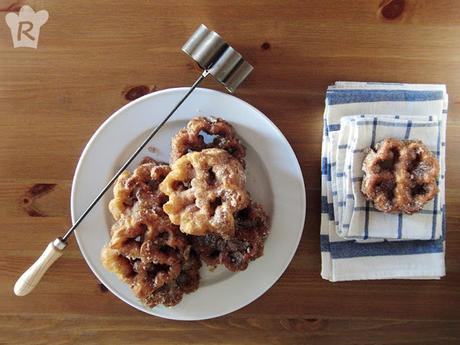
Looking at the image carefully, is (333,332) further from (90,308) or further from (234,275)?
(90,308)

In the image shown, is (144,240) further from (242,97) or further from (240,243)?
(242,97)

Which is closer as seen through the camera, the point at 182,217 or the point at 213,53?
the point at 182,217

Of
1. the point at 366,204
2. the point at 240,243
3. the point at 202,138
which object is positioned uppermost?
the point at 202,138

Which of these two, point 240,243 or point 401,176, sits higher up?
point 401,176

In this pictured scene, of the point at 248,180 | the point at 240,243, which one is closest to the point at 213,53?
the point at 248,180

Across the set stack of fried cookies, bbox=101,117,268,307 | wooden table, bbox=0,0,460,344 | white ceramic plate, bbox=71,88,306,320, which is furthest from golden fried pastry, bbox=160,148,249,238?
wooden table, bbox=0,0,460,344

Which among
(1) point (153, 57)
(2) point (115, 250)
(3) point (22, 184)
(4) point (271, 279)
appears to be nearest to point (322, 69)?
(1) point (153, 57)

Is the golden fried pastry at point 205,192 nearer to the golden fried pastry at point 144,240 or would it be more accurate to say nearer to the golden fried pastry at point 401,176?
the golden fried pastry at point 144,240
